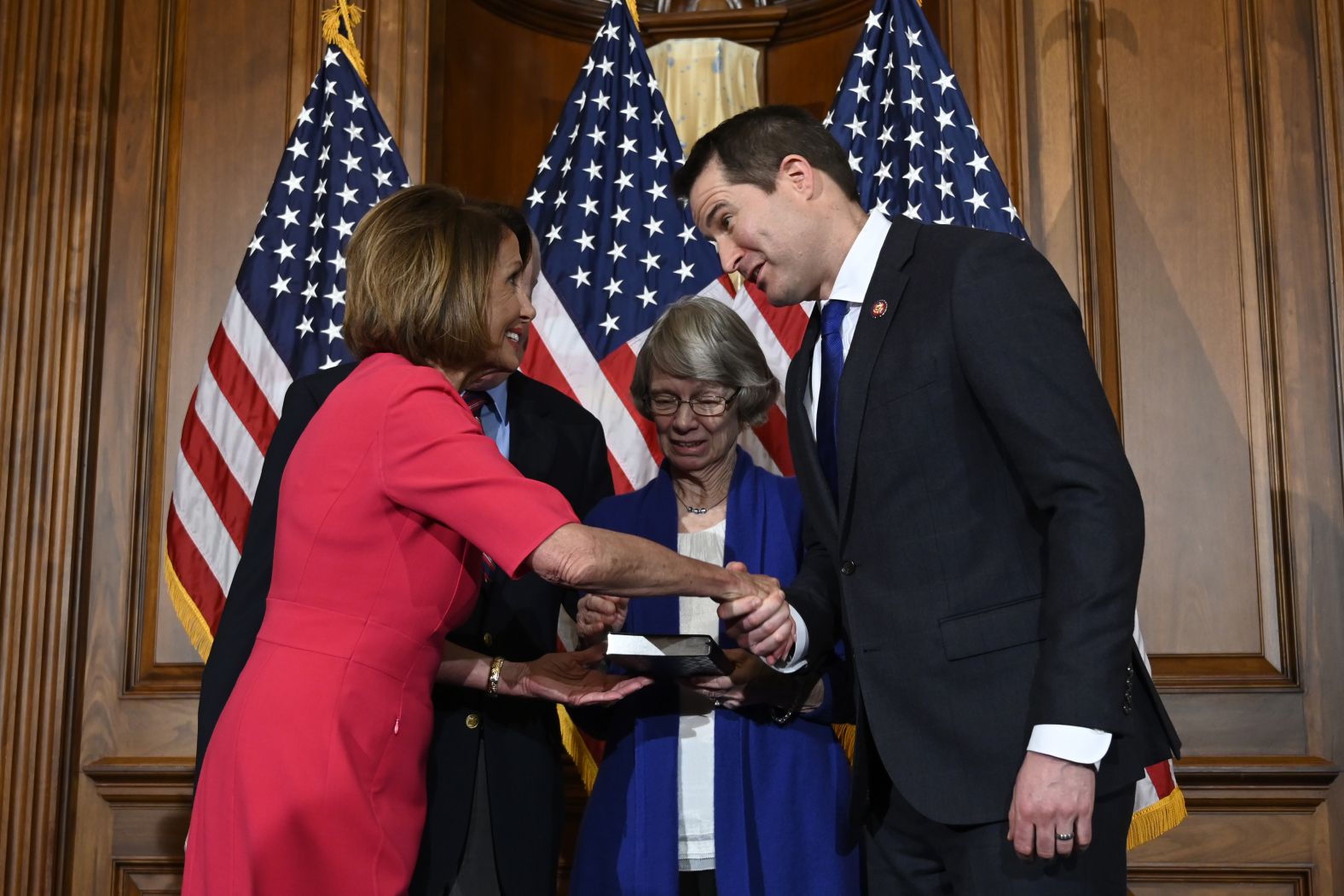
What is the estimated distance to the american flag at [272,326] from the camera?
10.9 ft

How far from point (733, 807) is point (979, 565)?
0.77m

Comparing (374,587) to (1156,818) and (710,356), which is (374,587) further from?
(1156,818)

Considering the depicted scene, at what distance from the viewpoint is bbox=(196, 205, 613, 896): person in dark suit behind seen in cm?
220

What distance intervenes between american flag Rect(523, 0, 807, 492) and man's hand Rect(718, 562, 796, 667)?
48.8 inches

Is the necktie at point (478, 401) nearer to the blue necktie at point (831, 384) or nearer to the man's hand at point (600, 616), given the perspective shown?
the man's hand at point (600, 616)

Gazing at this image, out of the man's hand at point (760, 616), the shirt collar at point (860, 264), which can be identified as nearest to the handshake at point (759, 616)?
the man's hand at point (760, 616)

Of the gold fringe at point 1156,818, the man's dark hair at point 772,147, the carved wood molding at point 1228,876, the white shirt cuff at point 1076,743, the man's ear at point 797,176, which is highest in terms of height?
the man's dark hair at point 772,147

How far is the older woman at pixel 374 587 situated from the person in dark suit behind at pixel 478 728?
1.09 ft

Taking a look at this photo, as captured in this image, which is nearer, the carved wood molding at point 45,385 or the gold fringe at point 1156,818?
the gold fringe at point 1156,818

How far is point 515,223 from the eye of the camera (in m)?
2.27

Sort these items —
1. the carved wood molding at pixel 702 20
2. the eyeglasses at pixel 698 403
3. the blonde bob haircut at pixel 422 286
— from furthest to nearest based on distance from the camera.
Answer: the carved wood molding at pixel 702 20 → the eyeglasses at pixel 698 403 → the blonde bob haircut at pixel 422 286

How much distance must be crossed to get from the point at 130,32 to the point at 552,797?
282cm

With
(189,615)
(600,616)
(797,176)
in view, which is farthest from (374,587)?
(189,615)

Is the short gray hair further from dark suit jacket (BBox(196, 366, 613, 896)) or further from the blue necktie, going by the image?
the blue necktie
